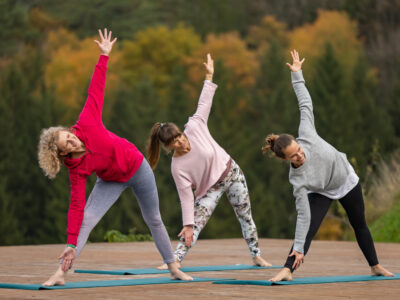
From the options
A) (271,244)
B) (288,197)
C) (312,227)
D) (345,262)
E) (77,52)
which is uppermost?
(312,227)

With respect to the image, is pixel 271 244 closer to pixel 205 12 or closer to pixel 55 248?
pixel 55 248

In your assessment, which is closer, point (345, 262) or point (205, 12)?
point (345, 262)

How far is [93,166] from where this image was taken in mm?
6133

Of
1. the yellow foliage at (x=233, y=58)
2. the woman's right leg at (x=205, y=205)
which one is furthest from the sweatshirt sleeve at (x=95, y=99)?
the yellow foliage at (x=233, y=58)

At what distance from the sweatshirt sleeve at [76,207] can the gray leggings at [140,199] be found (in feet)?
0.62

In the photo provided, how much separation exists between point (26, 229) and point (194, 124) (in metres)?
32.6

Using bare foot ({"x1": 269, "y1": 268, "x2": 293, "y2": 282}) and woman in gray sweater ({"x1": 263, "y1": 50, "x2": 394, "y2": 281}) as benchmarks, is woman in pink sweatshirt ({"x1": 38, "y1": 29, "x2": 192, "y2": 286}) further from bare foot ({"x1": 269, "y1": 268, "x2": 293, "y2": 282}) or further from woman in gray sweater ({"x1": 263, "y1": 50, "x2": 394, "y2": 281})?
woman in gray sweater ({"x1": 263, "y1": 50, "x2": 394, "y2": 281})

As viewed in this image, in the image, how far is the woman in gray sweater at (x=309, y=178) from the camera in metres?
6.32

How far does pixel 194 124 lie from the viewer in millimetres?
7477

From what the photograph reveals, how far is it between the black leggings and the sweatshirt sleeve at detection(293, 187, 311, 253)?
131 mm

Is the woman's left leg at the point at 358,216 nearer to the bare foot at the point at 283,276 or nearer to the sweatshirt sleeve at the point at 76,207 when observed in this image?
the bare foot at the point at 283,276

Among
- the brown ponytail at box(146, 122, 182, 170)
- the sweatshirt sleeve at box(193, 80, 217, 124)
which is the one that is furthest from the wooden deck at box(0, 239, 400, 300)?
the sweatshirt sleeve at box(193, 80, 217, 124)

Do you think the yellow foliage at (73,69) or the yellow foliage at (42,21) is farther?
the yellow foliage at (42,21)

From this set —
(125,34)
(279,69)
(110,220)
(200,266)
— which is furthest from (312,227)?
(125,34)
